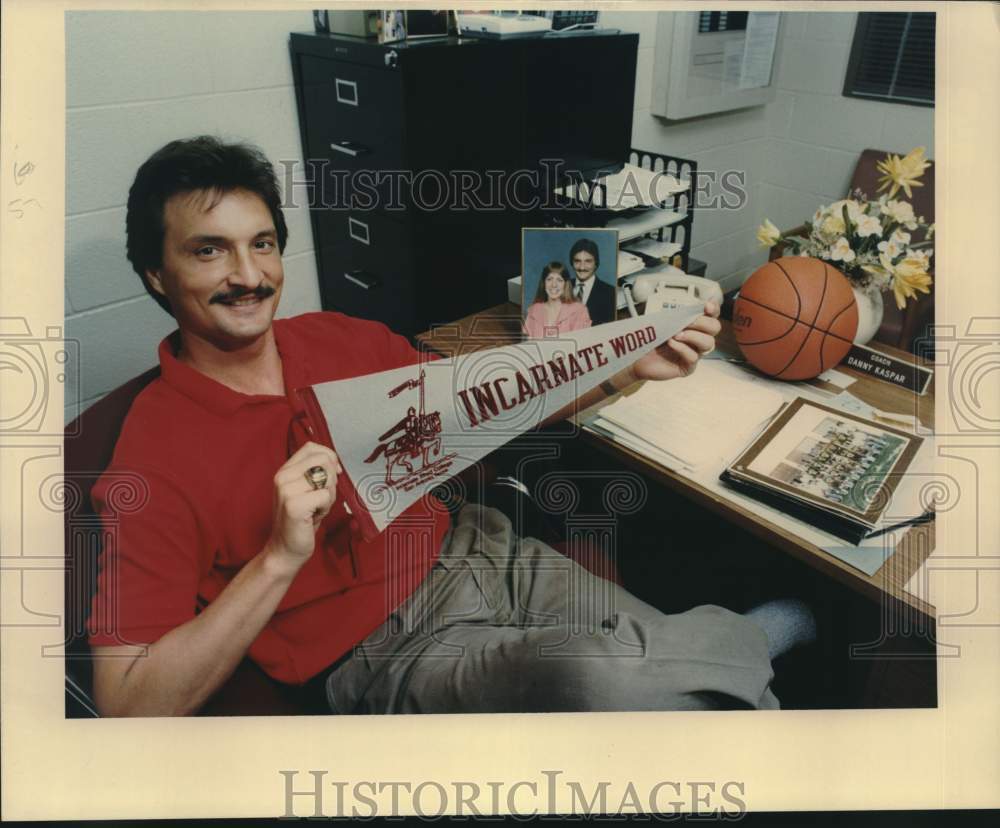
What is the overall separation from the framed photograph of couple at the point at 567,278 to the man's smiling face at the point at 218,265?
0.51 m

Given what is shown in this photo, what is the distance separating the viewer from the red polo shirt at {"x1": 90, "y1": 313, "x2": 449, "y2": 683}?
0.85 meters

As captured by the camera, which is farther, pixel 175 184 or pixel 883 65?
pixel 883 65

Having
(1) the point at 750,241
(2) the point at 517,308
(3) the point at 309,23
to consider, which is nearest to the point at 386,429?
(2) the point at 517,308

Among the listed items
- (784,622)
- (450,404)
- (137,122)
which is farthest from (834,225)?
(137,122)

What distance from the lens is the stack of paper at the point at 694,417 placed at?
1.12 metres

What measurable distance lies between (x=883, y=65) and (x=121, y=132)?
2.17m

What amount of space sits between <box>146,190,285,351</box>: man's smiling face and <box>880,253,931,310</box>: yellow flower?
1.13 m

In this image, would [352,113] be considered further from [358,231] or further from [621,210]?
[621,210]

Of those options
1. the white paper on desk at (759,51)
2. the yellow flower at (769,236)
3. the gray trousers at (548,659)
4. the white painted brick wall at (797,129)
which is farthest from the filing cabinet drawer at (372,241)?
the white paper on desk at (759,51)

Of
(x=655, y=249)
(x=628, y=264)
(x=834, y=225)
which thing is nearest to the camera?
(x=834, y=225)

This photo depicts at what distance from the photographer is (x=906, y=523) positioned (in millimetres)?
968

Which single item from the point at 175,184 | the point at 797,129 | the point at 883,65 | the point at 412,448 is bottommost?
the point at 412,448

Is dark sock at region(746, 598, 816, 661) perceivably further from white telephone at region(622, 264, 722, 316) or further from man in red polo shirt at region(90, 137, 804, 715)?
white telephone at region(622, 264, 722, 316)

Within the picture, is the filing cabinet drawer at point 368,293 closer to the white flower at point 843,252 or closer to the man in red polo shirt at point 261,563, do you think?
the man in red polo shirt at point 261,563
